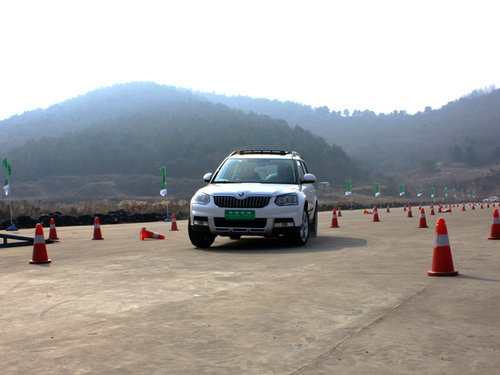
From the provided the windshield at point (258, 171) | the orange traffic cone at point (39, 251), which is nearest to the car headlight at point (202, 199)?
the windshield at point (258, 171)

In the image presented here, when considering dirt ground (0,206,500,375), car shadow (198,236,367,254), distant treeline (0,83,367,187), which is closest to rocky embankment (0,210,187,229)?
car shadow (198,236,367,254)

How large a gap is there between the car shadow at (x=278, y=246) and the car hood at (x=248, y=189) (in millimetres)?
1078

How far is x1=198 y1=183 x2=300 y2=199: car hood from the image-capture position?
1221cm

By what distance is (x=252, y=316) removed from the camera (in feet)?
18.5

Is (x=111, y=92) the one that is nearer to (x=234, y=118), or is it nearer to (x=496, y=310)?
(x=234, y=118)

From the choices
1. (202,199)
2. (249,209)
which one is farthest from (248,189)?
(202,199)

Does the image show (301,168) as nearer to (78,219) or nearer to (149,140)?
(78,219)

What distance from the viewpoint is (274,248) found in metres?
12.5

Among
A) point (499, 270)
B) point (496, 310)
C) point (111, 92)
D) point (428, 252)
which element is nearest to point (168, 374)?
point (496, 310)

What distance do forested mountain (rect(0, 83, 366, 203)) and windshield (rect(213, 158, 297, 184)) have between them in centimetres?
9484

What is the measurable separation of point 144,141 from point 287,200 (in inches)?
5049

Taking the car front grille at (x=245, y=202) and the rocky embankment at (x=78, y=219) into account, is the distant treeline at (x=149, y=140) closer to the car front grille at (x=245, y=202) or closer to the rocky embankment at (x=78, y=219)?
the rocky embankment at (x=78, y=219)

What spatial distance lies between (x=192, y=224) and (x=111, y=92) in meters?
190

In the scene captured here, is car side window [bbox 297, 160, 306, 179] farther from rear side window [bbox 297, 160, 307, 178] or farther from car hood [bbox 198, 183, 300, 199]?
car hood [bbox 198, 183, 300, 199]
